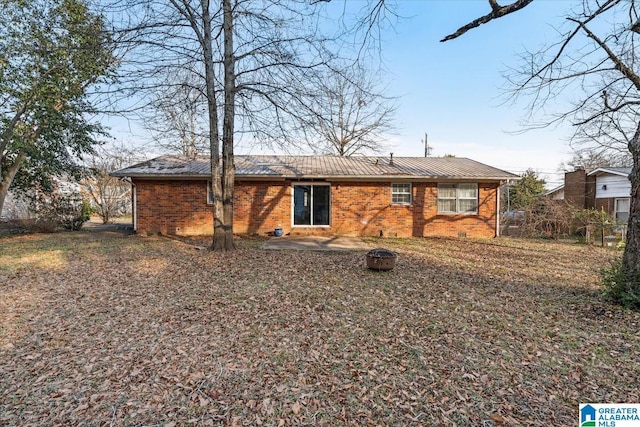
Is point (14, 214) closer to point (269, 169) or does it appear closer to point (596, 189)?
point (269, 169)

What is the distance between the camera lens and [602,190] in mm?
17828

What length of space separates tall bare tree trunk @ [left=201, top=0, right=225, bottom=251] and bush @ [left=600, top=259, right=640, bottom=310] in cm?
889

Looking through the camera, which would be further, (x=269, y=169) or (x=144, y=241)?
(x=269, y=169)

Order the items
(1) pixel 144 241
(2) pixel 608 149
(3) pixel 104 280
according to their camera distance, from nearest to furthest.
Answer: (3) pixel 104 280 → (2) pixel 608 149 → (1) pixel 144 241

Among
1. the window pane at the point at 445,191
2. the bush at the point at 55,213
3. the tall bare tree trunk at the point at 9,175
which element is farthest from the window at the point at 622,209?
the tall bare tree trunk at the point at 9,175

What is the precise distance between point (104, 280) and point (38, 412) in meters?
4.25

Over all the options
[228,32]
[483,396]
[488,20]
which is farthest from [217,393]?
[228,32]

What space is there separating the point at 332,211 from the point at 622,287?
9.48m

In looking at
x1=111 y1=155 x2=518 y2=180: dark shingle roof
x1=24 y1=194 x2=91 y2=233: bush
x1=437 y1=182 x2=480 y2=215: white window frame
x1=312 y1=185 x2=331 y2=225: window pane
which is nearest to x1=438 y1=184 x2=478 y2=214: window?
x1=437 y1=182 x2=480 y2=215: white window frame

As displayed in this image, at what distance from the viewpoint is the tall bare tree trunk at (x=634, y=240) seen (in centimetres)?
501

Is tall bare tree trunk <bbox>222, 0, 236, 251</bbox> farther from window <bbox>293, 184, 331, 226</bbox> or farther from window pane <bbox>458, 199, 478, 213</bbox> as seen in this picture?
window pane <bbox>458, 199, 478, 213</bbox>

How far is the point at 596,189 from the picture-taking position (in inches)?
723
